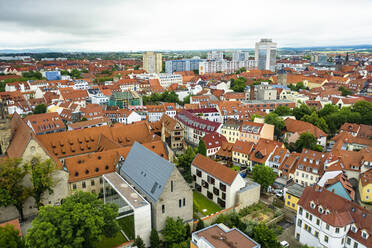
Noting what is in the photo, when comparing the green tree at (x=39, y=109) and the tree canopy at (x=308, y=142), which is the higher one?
the green tree at (x=39, y=109)

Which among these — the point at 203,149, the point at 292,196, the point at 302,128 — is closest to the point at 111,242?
the point at 292,196

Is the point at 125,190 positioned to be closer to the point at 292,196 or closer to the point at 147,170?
the point at 147,170

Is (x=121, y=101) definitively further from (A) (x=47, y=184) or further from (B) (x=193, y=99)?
(A) (x=47, y=184)

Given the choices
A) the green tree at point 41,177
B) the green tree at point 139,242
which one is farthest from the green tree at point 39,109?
the green tree at point 139,242

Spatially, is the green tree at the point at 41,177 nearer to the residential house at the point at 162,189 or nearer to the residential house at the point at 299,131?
the residential house at the point at 162,189

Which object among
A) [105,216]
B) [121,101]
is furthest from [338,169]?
[121,101]

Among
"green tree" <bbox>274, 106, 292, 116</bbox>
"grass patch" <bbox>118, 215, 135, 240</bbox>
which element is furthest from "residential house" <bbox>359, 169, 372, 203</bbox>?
"green tree" <bbox>274, 106, 292, 116</bbox>
